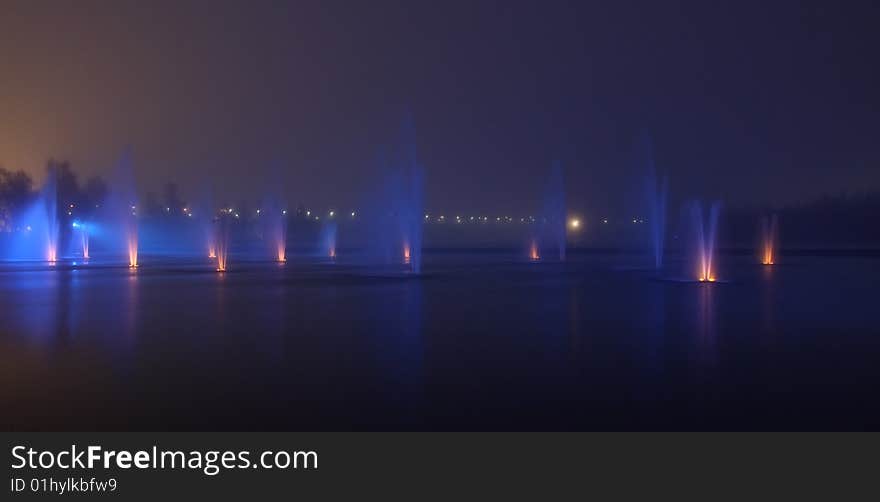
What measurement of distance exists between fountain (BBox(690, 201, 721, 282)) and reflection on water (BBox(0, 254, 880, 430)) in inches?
320

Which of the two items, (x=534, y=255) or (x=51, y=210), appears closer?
(x=534, y=255)

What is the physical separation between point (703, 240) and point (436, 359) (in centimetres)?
2363

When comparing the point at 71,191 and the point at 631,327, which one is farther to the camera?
the point at 71,191

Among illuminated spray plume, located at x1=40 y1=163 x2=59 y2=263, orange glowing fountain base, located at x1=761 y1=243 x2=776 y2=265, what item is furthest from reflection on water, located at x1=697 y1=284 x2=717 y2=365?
illuminated spray plume, located at x1=40 y1=163 x2=59 y2=263

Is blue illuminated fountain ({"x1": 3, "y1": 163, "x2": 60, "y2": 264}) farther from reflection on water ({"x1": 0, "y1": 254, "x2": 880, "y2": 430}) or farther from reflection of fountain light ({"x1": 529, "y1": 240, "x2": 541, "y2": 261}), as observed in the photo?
reflection on water ({"x1": 0, "y1": 254, "x2": 880, "y2": 430})

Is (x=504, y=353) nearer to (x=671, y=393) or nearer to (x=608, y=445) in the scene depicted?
(x=671, y=393)

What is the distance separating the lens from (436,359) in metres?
11.3

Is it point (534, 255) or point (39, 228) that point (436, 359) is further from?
point (39, 228)

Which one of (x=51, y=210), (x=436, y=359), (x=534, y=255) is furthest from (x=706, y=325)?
(x=51, y=210)

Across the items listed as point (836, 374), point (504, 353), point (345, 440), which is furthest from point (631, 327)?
point (345, 440)

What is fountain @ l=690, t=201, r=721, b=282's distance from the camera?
30.0 metres

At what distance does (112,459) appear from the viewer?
684 centimetres

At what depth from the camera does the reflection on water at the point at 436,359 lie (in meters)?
8.14

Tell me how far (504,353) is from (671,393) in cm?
319
